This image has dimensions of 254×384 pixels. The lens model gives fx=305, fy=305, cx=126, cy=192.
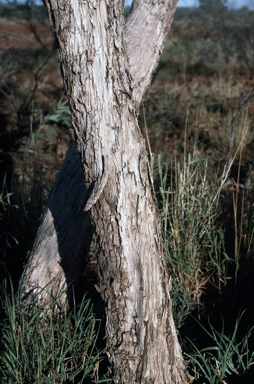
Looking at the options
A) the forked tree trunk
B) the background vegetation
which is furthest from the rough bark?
the forked tree trunk

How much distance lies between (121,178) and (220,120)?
11.5 ft

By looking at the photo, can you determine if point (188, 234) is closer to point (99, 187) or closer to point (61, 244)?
Answer: point (61, 244)

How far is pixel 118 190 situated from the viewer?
118cm

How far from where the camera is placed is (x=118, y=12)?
3.70 feet

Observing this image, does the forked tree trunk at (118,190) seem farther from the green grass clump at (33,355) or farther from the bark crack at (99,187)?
the green grass clump at (33,355)

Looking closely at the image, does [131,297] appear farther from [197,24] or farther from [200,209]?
[197,24]

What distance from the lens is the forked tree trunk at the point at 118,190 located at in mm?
1097

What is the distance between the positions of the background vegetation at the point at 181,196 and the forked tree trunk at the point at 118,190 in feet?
0.67

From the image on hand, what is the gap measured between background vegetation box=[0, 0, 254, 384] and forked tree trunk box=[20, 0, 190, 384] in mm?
204

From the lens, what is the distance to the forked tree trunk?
1.10 metres

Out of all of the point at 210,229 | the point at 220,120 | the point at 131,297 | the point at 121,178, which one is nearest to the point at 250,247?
the point at 210,229

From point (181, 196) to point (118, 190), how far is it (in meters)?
0.75

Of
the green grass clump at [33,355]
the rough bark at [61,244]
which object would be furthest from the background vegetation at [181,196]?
the rough bark at [61,244]

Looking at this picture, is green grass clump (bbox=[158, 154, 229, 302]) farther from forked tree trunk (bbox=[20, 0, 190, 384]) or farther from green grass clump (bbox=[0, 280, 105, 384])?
green grass clump (bbox=[0, 280, 105, 384])
